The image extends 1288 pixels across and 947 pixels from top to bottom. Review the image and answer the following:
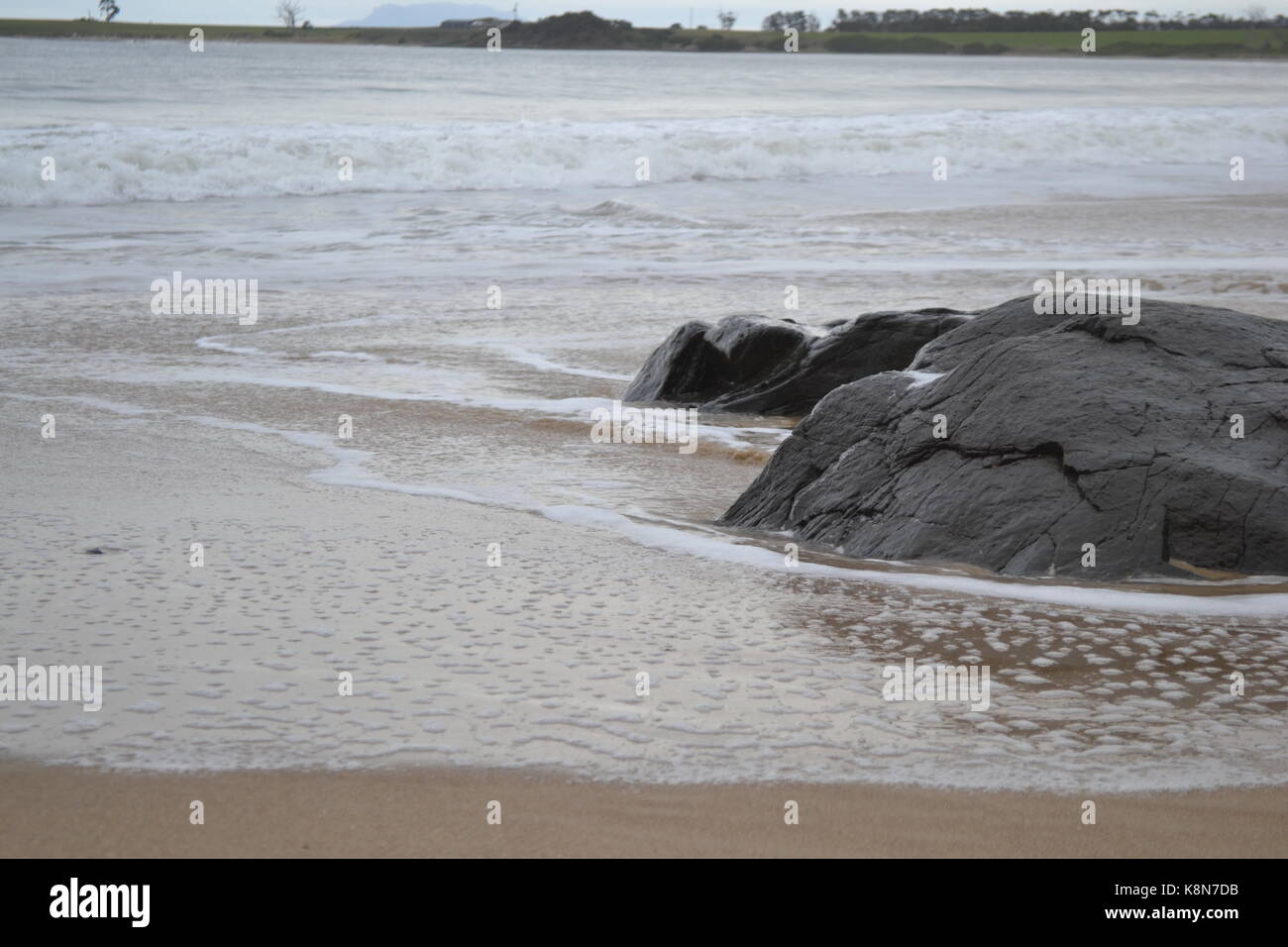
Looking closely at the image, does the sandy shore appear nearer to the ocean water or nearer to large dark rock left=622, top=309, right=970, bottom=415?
the ocean water

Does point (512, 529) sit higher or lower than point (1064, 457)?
lower

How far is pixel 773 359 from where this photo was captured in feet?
24.3

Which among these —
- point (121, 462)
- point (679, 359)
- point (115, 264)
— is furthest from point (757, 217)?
point (121, 462)

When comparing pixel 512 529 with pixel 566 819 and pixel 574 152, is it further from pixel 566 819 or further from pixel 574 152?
pixel 574 152

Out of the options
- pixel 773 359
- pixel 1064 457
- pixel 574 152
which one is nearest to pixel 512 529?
pixel 1064 457

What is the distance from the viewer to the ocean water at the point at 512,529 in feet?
10.3

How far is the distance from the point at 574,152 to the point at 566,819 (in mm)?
23159

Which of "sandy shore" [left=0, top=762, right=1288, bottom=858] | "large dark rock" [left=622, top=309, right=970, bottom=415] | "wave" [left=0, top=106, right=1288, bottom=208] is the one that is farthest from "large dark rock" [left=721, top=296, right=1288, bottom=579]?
"wave" [left=0, top=106, right=1288, bottom=208]

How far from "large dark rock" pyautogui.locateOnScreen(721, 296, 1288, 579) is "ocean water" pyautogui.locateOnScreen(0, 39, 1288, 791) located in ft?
0.65

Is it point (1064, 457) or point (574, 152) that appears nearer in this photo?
point (1064, 457)

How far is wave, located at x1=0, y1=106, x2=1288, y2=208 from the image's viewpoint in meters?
20.7

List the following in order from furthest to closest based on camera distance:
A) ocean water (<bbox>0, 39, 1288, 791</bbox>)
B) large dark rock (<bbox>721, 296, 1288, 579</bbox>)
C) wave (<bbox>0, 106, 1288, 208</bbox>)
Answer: wave (<bbox>0, 106, 1288, 208</bbox>) < large dark rock (<bbox>721, 296, 1288, 579</bbox>) < ocean water (<bbox>0, 39, 1288, 791</bbox>)
